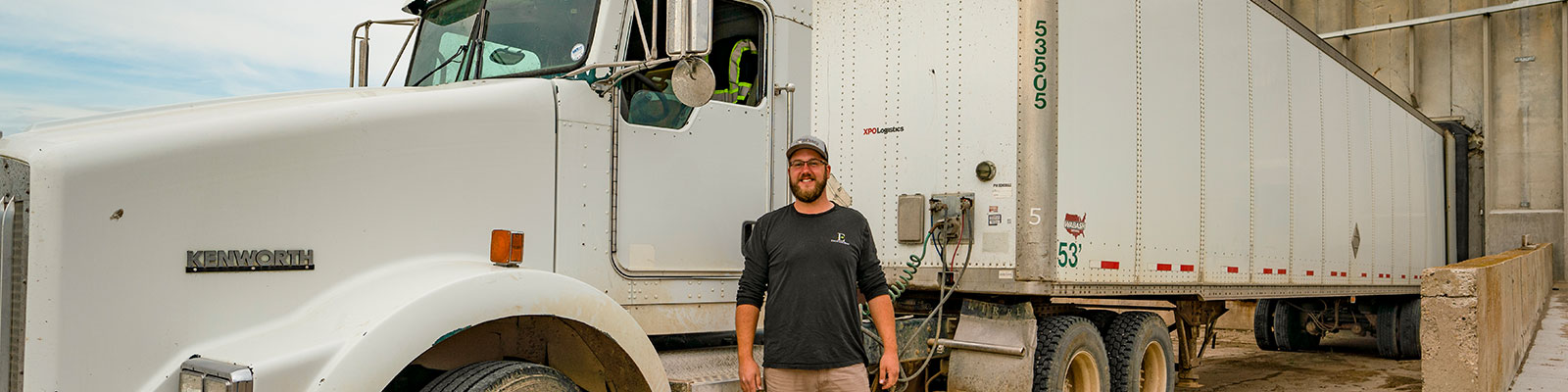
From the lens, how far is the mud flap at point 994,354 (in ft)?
20.7

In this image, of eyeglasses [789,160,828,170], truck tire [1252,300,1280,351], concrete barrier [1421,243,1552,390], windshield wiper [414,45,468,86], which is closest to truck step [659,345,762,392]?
eyeglasses [789,160,828,170]

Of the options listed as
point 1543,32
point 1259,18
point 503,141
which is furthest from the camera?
point 1543,32

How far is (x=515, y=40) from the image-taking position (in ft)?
14.6

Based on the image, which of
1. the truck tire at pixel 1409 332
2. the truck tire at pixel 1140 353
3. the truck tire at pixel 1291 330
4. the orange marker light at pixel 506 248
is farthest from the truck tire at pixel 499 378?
the truck tire at pixel 1291 330

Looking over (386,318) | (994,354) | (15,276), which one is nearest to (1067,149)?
(994,354)

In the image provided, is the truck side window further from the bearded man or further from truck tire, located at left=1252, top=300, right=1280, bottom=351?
truck tire, located at left=1252, top=300, right=1280, bottom=351

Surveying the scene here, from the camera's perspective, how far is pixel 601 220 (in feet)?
13.9

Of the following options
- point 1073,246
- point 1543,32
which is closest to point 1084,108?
point 1073,246

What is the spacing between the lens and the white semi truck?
10.2 feet

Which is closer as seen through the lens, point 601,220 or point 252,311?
point 252,311

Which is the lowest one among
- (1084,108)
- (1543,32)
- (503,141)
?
(503,141)

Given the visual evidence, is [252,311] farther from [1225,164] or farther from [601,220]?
[1225,164]

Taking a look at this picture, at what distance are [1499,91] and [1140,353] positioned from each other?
20331 millimetres

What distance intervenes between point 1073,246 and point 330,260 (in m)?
4.30
